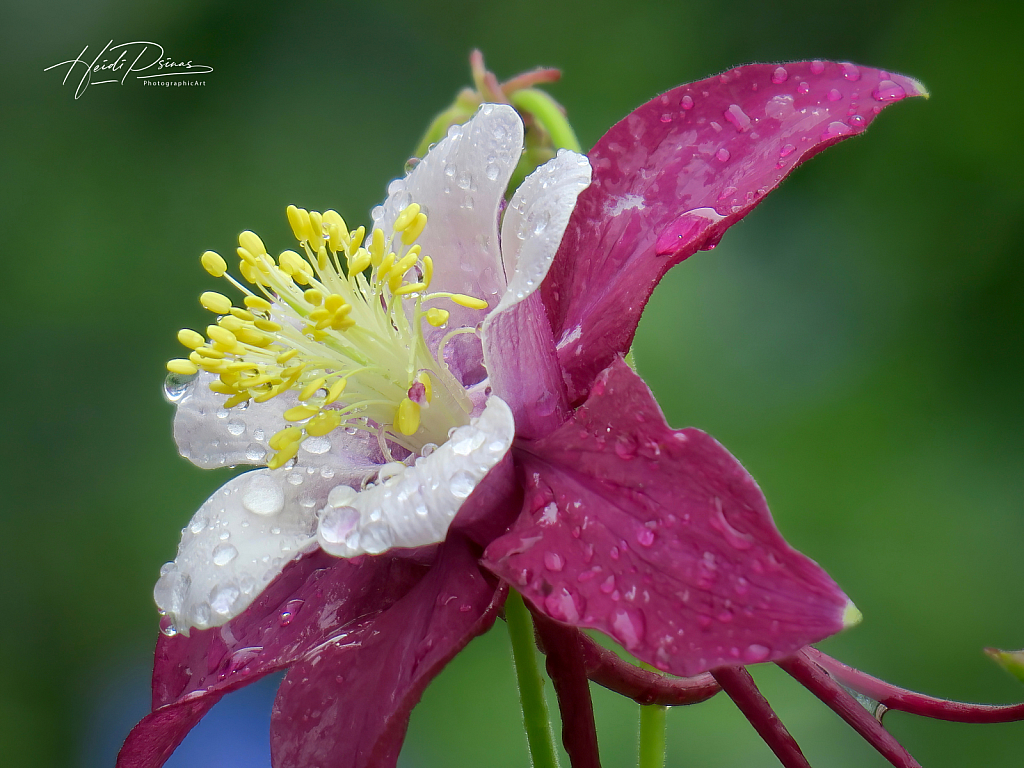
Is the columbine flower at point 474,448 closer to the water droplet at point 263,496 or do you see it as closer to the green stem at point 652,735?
the water droplet at point 263,496

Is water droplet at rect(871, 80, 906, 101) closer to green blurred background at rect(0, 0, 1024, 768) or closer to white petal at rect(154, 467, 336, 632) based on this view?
white petal at rect(154, 467, 336, 632)

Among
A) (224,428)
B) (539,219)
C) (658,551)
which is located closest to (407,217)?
(539,219)

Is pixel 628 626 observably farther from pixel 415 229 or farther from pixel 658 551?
pixel 415 229

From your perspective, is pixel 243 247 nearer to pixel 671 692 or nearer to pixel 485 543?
pixel 485 543

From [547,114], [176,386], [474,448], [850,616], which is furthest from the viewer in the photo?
[547,114]

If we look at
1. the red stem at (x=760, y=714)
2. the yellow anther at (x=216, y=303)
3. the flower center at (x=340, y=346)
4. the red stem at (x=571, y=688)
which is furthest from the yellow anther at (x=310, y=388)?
the red stem at (x=760, y=714)
